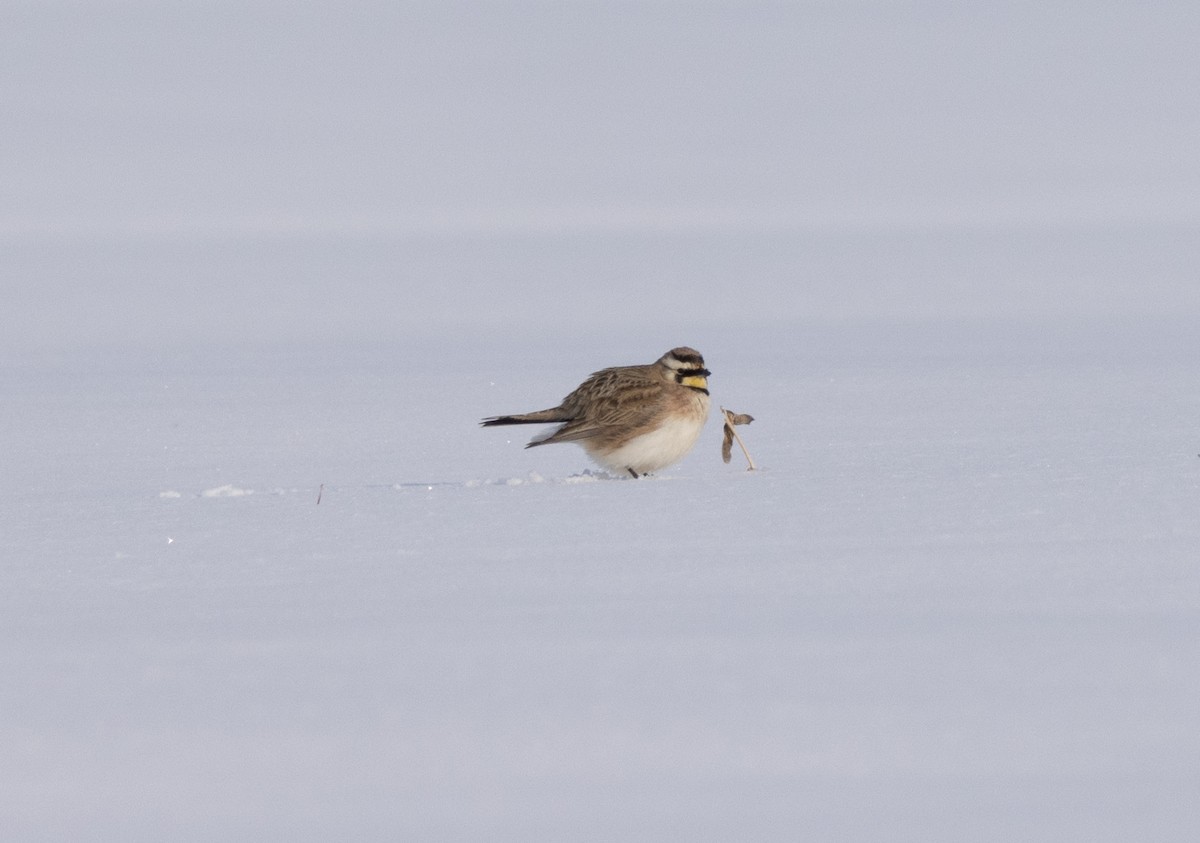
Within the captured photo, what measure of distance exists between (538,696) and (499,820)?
0.70 meters

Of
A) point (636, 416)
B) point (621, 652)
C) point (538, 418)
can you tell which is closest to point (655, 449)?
point (636, 416)

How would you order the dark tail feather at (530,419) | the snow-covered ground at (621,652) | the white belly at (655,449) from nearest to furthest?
the snow-covered ground at (621,652) → the white belly at (655,449) → the dark tail feather at (530,419)

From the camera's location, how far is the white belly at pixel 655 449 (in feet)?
27.3

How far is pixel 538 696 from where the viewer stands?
4.50m

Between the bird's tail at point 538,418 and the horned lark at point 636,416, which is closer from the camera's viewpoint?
the horned lark at point 636,416

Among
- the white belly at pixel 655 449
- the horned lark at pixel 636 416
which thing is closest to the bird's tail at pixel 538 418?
the horned lark at pixel 636 416

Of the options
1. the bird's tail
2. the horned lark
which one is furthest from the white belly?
the bird's tail

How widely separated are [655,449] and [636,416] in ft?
0.53

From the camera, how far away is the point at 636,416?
27.3 ft

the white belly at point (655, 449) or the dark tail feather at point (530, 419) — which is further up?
the dark tail feather at point (530, 419)

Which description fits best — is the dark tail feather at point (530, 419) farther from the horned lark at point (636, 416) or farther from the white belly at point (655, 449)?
the white belly at point (655, 449)

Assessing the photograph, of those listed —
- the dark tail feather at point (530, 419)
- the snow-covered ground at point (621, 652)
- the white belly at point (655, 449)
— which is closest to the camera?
the snow-covered ground at point (621, 652)

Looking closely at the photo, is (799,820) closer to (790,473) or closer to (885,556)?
(885,556)

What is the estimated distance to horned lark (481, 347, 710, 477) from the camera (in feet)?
27.3
